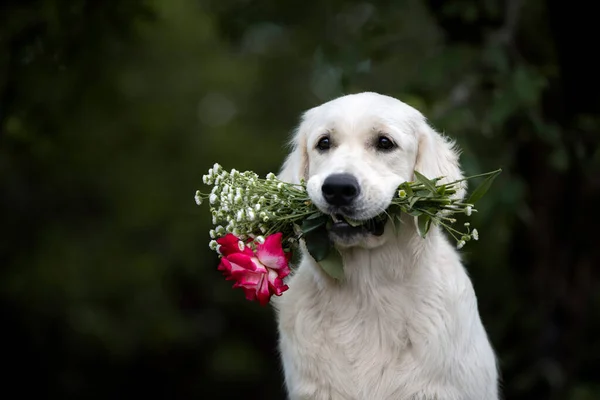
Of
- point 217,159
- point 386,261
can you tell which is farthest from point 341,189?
point 217,159

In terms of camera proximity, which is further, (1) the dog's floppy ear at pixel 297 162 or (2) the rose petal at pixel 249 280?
(1) the dog's floppy ear at pixel 297 162

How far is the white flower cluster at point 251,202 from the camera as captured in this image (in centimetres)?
397

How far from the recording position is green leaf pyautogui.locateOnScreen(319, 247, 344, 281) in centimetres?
411

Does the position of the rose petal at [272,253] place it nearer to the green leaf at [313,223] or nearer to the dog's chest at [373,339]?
the green leaf at [313,223]

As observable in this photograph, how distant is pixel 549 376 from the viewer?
843cm

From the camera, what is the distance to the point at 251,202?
13.1ft

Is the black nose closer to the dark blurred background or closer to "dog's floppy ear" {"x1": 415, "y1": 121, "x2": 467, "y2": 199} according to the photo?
"dog's floppy ear" {"x1": 415, "y1": 121, "x2": 467, "y2": 199}

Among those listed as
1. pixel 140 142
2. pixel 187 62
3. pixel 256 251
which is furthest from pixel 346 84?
pixel 187 62

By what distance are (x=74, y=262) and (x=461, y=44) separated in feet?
30.8

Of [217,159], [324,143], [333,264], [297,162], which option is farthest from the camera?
[217,159]

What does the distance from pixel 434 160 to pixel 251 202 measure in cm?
101

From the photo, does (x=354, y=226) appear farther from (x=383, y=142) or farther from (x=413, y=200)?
(x=383, y=142)

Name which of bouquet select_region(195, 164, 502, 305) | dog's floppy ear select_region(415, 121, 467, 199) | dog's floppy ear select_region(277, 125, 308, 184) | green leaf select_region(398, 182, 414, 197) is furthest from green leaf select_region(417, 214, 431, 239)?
dog's floppy ear select_region(277, 125, 308, 184)

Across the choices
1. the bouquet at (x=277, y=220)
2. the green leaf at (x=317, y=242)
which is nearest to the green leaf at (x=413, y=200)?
the bouquet at (x=277, y=220)
